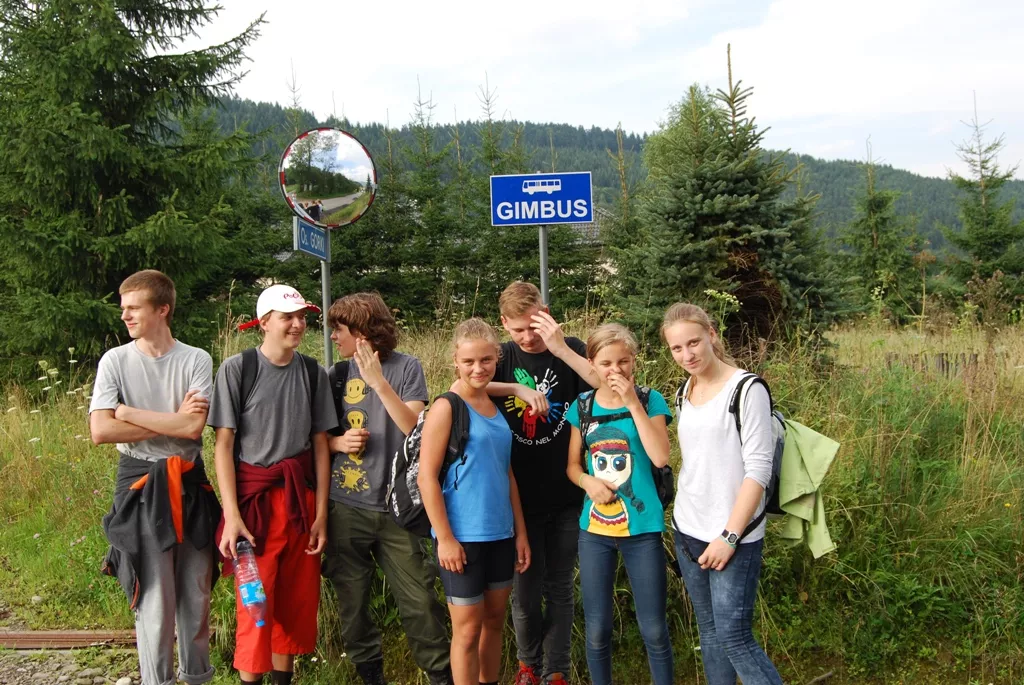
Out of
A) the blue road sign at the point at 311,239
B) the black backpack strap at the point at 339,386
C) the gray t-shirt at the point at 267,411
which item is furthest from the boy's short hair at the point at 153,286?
the blue road sign at the point at 311,239

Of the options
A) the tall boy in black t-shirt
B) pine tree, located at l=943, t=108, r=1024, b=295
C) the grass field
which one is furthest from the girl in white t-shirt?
pine tree, located at l=943, t=108, r=1024, b=295

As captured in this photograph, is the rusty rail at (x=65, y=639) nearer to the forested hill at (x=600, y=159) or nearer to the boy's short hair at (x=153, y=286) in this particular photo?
the boy's short hair at (x=153, y=286)

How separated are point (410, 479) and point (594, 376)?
0.87m

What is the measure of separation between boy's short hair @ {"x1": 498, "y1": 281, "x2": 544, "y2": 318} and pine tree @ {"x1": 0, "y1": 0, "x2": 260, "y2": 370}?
7724 mm

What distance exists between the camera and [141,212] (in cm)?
1061

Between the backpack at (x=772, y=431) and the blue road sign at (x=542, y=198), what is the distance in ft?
6.41

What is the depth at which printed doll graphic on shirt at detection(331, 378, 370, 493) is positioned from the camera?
11.1 ft

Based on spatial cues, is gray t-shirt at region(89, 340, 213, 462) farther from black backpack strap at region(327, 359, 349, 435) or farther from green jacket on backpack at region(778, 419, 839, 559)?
green jacket on backpack at region(778, 419, 839, 559)

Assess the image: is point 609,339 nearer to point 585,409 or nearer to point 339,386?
point 585,409

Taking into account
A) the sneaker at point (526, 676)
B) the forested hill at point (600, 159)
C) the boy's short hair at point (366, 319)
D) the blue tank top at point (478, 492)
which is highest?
the forested hill at point (600, 159)

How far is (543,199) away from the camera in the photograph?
4781 mm

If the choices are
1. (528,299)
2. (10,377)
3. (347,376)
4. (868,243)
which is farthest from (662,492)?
(868,243)

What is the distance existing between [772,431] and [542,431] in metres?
1.03

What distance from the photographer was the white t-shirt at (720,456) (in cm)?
277
